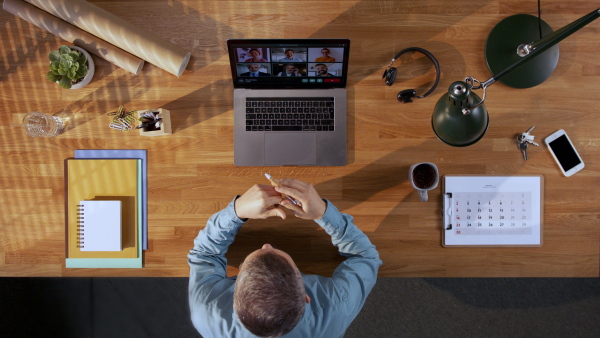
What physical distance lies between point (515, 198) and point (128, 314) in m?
2.04

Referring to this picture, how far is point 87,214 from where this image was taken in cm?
128

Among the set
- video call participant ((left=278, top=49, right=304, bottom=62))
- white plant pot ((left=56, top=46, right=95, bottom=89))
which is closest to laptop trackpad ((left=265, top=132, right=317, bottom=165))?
video call participant ((left=278, top=49, right=304, bottom=62))

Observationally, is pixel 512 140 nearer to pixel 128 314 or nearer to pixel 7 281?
pixel 128 314

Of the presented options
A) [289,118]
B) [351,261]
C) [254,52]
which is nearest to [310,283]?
[351,261]

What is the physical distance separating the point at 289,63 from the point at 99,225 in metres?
0.92

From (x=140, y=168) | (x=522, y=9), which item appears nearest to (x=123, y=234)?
(x=140, y=168)

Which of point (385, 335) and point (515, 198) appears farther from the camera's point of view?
point (385, 335)

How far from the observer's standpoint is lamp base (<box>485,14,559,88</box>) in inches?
49.2

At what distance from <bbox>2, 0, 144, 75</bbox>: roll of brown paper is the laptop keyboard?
18.2 inches

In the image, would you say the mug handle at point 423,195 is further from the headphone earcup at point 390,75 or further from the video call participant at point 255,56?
the video call participant at point 255,56

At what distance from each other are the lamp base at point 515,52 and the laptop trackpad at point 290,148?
732 millimetres

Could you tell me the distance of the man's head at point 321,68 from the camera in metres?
1.20

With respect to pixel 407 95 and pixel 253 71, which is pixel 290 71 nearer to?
pixel 253 71

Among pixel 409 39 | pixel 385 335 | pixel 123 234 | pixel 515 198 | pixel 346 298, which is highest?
pixel 409 39
